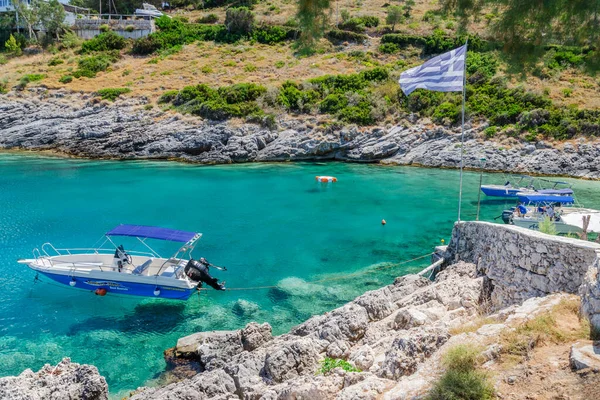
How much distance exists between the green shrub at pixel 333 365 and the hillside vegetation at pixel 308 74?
1353 inches

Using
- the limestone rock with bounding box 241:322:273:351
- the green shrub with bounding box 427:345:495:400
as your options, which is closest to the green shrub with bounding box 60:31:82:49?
the limestone rock with bounding box 241:322:273:351

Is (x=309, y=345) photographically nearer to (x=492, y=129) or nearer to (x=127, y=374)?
(x=127, y=374)

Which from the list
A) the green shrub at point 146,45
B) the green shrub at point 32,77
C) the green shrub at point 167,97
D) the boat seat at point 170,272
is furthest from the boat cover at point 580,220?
the green shrub at point 32,77

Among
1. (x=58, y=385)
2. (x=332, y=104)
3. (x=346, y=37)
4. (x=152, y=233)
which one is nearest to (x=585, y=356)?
(x=58, y=385)

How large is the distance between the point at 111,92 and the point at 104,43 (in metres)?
19.5

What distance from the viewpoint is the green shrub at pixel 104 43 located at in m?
69.9

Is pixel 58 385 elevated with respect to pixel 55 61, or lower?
lower

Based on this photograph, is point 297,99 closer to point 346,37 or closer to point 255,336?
point 346,37

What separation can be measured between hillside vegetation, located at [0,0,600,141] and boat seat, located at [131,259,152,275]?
2702cm

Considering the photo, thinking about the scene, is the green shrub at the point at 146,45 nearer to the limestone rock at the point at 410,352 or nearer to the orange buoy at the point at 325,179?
the orange buoy at the point at 325,179

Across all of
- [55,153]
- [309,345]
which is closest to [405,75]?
[309,345]

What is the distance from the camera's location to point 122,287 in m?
18.7

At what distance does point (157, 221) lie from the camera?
28.9 m

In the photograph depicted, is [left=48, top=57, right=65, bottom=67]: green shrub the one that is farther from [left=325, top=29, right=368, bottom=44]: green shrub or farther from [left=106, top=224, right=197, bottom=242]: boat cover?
[left=106, top=224, right=197, bottom=242]: boat cover
